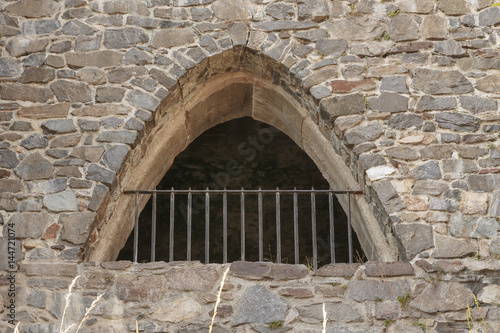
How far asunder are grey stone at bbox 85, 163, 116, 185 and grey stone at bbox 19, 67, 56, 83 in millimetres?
833

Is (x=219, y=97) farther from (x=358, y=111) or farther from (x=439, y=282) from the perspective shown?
(x=439, y=282)

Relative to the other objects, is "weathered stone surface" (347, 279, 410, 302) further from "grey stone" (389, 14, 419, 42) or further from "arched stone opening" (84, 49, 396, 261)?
"grey stone" (389, 14, 419, 42)

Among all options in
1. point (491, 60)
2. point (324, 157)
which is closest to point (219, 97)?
point (324, 157)

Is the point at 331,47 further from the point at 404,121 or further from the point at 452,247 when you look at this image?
the point at 452,247

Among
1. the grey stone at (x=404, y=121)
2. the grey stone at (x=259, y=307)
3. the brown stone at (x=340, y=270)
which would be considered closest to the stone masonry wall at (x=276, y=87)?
the grey stone at (x=404, y=121)

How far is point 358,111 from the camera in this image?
4371mm

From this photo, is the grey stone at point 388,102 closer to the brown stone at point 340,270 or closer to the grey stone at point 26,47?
the brown stone at point 340,270

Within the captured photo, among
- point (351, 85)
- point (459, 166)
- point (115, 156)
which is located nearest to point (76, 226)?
point (115, 156)

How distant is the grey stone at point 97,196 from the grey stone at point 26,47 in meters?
1.28

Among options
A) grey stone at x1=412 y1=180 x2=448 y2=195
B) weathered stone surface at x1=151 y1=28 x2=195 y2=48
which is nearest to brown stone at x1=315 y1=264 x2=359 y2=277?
grey stone at x1=412 y1=180 x2=448 y2=195

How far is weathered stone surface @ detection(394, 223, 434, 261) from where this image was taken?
3926 millimetres

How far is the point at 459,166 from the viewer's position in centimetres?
419

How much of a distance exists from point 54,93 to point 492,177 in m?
3.22

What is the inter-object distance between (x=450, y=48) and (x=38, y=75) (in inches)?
123
